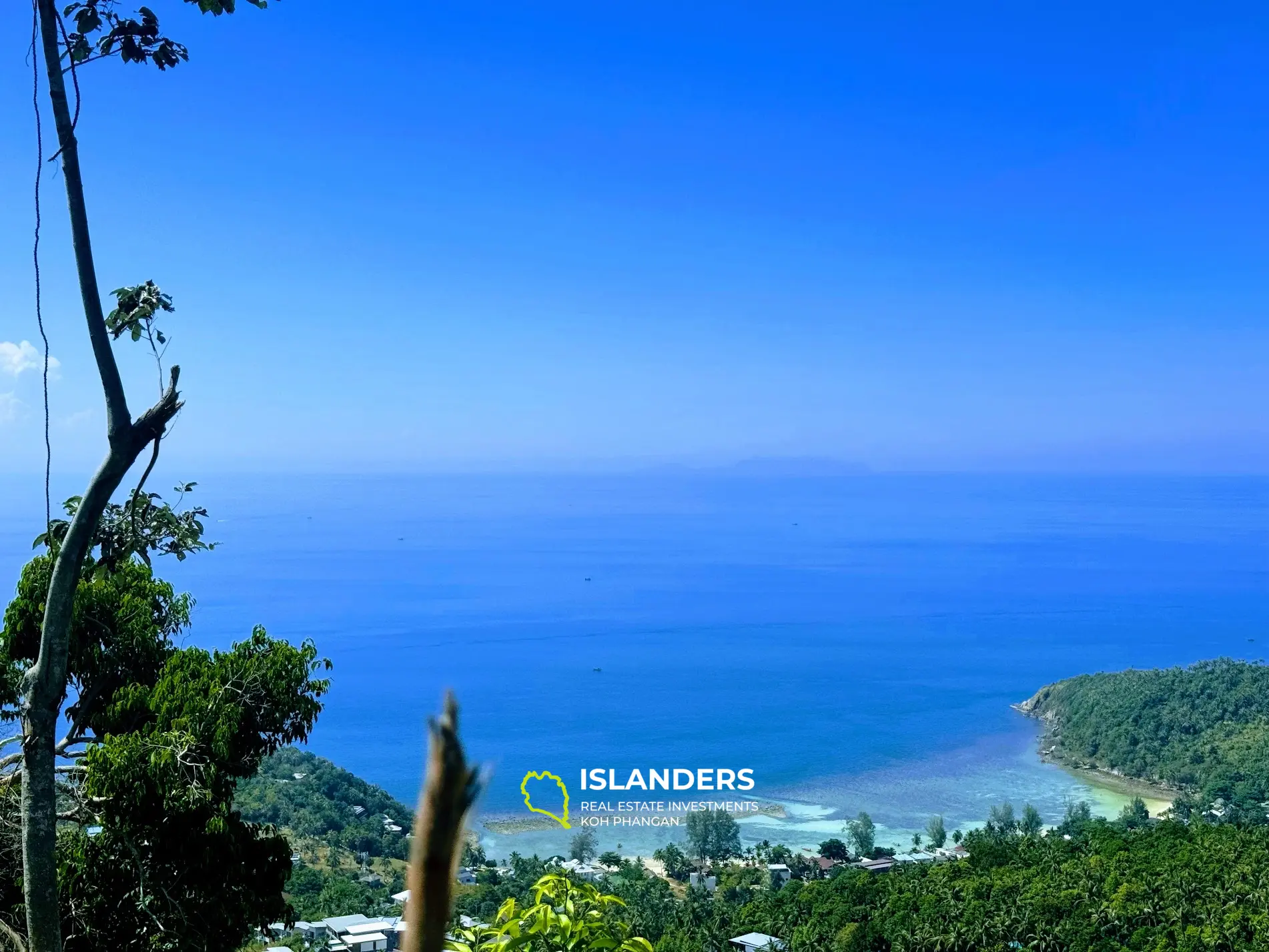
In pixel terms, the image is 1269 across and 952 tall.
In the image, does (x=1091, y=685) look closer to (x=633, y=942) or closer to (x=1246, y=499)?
(x=633, y=942)

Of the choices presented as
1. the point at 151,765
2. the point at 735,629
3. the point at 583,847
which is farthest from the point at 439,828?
the point at 735,629

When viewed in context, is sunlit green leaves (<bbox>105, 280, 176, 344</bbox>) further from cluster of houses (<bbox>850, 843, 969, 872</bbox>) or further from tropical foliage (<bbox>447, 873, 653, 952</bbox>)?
cluster of houses (<bbox>850, 843, 969, 872</bbox>)

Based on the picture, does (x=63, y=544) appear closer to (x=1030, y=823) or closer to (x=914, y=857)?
(x=914, y=857)

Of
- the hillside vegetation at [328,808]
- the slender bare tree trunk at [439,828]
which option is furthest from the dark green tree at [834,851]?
the slender bare tree trunk at [439,828]

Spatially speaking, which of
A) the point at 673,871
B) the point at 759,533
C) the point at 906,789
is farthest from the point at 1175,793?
the point at 759,533

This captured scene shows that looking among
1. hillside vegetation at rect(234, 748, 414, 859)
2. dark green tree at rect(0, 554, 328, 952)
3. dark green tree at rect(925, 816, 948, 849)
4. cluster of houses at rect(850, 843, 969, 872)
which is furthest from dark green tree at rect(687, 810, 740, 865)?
dark green tree at rect(0, 554, 328, 952)

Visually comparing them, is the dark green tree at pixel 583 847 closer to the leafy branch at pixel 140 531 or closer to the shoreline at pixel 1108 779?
the shoreline at pixel 1108 779
